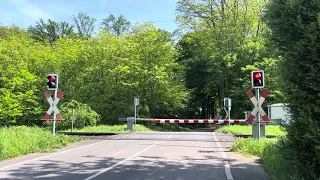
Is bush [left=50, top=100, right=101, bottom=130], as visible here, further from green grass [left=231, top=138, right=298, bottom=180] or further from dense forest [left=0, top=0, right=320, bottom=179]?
green grass [left=231, top=138, right=298, bottom=180]

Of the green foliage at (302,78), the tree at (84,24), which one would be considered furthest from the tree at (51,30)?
the green foliage at (302,78)

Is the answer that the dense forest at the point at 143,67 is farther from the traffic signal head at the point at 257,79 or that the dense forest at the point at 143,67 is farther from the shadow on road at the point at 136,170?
the shadow on road at the point at 136,170

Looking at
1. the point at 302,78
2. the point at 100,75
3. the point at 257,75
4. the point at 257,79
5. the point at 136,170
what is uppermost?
the point at 100,75

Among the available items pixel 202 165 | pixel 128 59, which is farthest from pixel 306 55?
pixel 128 59

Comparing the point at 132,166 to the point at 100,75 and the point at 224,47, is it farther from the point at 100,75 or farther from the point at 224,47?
the point at 224,47

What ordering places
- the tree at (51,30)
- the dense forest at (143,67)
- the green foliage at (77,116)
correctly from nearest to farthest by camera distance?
A: the green foliage at (77,116) → the dense forest at (143,67) → the tree at (51,30)

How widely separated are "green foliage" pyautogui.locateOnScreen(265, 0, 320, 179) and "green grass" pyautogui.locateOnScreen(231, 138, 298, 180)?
0.55 meters

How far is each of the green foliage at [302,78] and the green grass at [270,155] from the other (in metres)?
0.55

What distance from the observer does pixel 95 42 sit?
44.5 m

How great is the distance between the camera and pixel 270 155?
10.5 metres

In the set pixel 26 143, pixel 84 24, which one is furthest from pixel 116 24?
pixel 26 143

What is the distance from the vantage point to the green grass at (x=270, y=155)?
25.8ft

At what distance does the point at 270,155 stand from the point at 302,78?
4.29 metres

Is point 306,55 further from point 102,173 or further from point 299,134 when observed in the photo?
point 102,173
